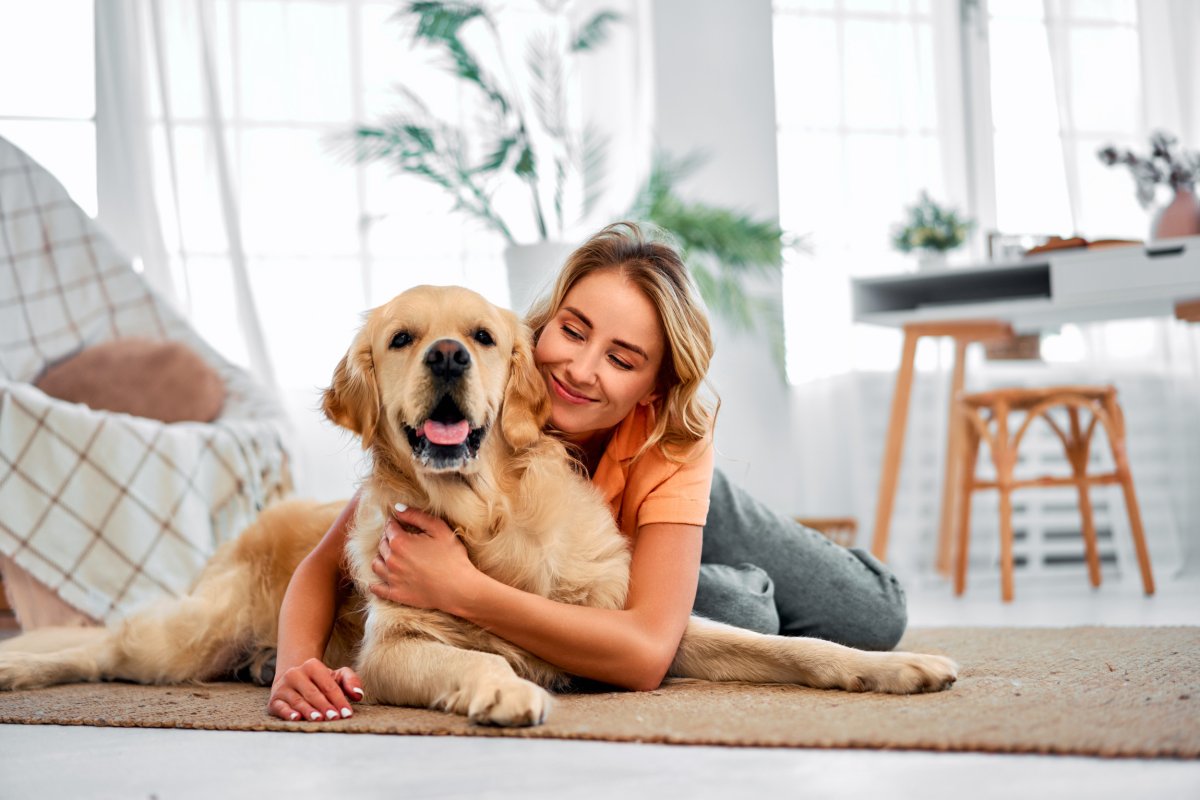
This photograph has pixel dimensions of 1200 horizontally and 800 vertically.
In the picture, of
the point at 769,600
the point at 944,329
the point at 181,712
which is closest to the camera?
the point at 181,712

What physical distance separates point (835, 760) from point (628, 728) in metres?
0.27

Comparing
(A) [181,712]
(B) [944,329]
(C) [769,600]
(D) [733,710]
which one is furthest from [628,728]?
(B) [944,329]

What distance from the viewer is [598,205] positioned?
4.92 m

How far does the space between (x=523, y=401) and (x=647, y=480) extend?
0.75 ft

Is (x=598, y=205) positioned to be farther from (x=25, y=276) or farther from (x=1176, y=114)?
(x=1176, y=114)

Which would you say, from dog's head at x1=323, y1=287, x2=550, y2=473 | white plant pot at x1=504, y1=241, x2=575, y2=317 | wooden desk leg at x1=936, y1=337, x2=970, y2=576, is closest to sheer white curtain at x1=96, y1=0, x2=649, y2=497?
white plant pot at x1=504, y1=241, x2=575, y2=317

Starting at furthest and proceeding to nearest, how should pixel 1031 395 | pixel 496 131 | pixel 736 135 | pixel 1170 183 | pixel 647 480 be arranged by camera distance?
1. pixel 736 135
2. pixel 496 131
3. pixel 1170 183
4. pixel 1031 395
5. pixel 647 480

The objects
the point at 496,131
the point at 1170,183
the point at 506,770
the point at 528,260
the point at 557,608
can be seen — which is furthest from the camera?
the point at 496,131

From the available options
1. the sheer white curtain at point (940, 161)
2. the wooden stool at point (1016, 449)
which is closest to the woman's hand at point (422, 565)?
the wooden stool at point (1016, 449)

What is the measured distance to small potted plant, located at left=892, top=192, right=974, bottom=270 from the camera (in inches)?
174

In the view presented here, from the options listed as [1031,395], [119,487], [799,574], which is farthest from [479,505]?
[1031,395]

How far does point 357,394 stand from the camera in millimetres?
1723

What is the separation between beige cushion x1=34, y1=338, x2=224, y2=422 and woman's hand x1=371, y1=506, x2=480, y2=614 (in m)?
2.08

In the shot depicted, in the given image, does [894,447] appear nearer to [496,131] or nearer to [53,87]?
[496,131]
